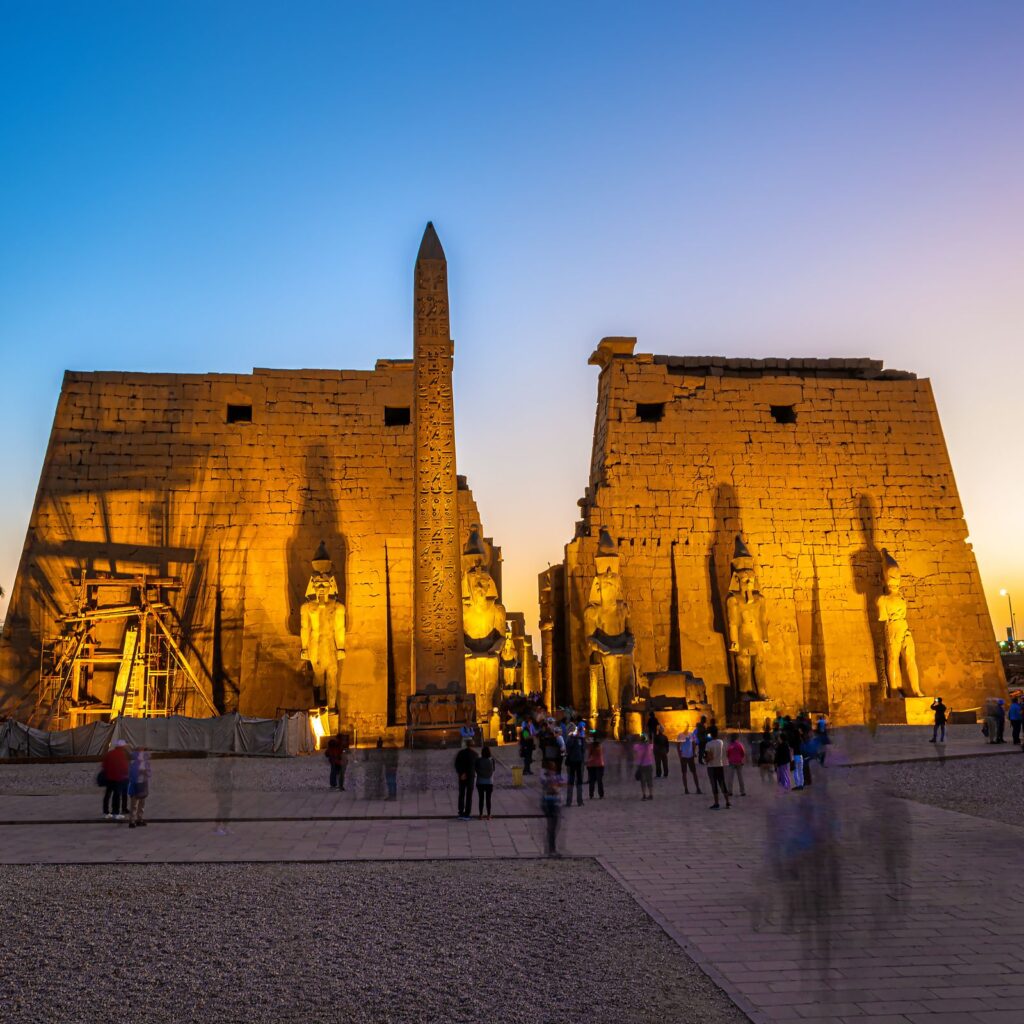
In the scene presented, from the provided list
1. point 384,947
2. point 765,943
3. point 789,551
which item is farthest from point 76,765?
point 789,551

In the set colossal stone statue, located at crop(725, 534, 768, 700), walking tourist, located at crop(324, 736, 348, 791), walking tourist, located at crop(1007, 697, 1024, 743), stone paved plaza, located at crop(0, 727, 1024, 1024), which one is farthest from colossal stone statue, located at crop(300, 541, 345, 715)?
walking tourist, located at crop(1007, 697, 1024, 743)

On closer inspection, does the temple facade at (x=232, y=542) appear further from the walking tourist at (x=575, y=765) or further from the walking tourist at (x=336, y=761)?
the walking tourist at (x=575, y=765)

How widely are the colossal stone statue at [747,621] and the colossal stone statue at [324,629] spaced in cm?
695

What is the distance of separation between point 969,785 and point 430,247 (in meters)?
10.3

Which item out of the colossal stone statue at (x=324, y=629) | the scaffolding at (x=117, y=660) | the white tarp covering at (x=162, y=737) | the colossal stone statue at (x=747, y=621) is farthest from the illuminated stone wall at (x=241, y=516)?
the colossal stone statue at (x=747, y=621)

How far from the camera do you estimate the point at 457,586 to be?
43.7 ft

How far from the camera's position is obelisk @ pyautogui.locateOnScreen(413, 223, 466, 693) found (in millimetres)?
13086

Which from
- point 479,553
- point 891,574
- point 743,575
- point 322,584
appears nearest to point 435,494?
point 479,553

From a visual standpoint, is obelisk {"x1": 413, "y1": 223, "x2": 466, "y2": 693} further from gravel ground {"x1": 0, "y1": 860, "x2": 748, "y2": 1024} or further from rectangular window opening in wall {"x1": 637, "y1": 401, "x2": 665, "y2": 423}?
gravel ground {"x1": 0, "y1": 860, "x2": 748, "y2": 1024}

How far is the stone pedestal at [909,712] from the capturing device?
1697 cm

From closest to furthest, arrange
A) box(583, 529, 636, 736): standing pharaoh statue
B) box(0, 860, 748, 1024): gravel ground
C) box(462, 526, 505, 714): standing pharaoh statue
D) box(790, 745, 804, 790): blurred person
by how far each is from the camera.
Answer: box(0, 860, 748, 1024): gravel ground < box(790, 745, 804, 790): blurred person < box(462, 526, 505, 714): standing pharaoh statue < box(583, 529, 636, 736): standing pharaoh statue

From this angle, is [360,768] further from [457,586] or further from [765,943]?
[765,943]

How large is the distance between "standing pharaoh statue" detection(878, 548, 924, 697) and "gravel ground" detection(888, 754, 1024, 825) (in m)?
6.20

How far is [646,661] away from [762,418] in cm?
581
